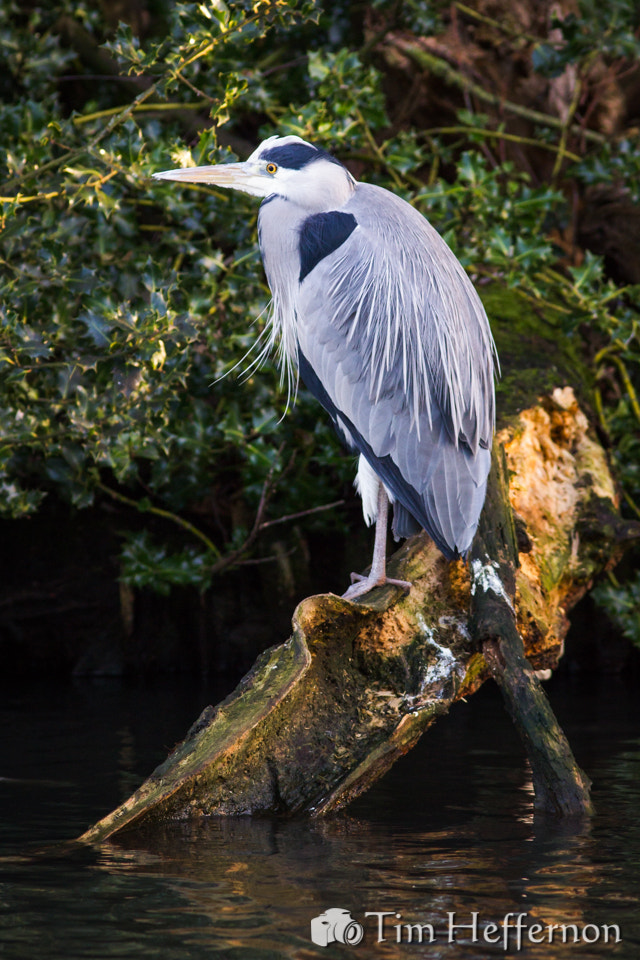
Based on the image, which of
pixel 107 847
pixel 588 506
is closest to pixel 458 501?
pixel 588 506

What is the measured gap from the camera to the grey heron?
393 cm

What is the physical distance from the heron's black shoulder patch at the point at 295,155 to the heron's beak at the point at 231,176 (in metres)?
0.08

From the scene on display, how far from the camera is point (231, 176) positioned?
425 centimetres

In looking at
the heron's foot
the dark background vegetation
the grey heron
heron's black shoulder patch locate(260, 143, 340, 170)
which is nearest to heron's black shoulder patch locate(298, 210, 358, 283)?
the grey heron

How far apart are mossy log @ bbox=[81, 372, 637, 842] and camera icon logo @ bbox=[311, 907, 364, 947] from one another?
86cm

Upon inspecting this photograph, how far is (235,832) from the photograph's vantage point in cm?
329

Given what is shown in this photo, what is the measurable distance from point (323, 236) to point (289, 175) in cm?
28

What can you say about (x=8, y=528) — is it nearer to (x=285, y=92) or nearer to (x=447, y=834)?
(x=285, y=92)

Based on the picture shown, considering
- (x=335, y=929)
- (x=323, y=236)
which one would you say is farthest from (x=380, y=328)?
(x=335, y=929)

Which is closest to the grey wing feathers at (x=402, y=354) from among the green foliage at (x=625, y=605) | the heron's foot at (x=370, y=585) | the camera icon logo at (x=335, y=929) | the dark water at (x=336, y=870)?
the heron's foot at (x=370, y=585)

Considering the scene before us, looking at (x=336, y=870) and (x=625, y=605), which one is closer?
(x=336, y=870)

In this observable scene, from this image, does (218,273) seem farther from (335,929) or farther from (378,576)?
(335,929)

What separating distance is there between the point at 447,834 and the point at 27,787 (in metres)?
1.67

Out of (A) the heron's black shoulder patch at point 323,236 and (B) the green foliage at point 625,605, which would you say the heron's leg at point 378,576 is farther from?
(B) the green foliage at point 625,605
